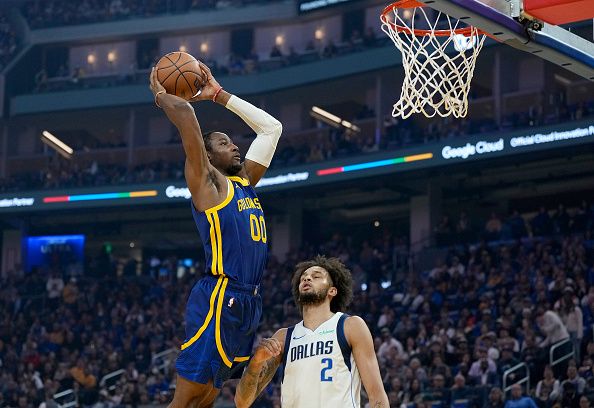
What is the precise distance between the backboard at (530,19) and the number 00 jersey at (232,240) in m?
1.71

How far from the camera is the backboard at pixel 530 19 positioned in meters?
6.48

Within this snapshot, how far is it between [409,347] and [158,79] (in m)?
12.0

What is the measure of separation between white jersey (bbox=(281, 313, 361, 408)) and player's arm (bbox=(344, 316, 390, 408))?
5cm

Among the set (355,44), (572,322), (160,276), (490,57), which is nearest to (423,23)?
(490,57)

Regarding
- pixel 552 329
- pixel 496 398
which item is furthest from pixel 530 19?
pixel 552 329

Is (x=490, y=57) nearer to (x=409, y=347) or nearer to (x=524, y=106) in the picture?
(x=524, y=106)

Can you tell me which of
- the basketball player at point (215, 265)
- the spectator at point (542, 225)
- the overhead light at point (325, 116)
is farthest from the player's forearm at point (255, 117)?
the overhead light at point (325, 116)

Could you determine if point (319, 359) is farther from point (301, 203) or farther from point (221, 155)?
point (301, 203)

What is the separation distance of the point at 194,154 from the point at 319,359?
141 centimetres

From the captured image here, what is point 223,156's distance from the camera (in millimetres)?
6293

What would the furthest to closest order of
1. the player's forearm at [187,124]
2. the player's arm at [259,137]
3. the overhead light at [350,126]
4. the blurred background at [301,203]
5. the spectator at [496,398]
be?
1. the overhead light at [350,126]
2. the blurred background at [301,203]
3. the spectator at [496,398]
4. the player's arm at [259,137]
5. the player's forearm at [187,124]

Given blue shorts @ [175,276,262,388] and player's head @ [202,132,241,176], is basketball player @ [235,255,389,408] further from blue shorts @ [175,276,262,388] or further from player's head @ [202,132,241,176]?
player's head @ [202,132,241,176]

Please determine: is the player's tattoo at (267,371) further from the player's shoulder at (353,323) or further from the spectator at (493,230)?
the spectator at (493,230)

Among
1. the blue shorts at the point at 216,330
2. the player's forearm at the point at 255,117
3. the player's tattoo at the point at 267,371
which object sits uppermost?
the player's forearm at the point at 255,117
